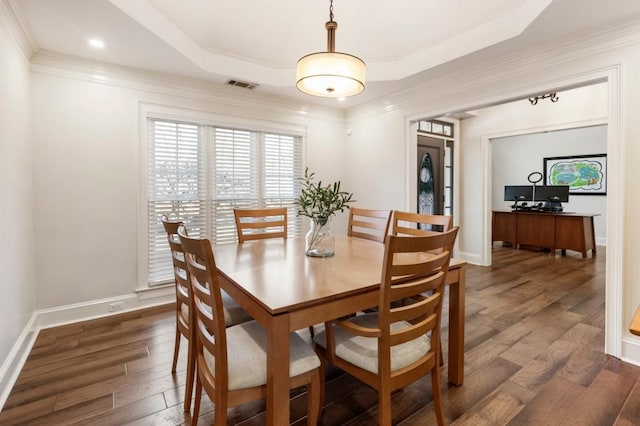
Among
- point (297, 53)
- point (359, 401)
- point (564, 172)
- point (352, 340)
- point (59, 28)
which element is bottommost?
point (359, 401)

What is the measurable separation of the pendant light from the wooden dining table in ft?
3.82

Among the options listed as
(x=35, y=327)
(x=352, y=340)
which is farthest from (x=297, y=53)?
(x=35, y=327)

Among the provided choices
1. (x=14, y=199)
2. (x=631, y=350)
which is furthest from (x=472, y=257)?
(x=14, y=199)

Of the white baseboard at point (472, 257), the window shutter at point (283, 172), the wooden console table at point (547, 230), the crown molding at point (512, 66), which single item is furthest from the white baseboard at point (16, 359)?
the wooden console table at point (547, 230)

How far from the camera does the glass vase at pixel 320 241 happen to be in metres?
2.15

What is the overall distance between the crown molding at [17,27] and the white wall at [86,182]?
0.20 m

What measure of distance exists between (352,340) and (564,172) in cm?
848

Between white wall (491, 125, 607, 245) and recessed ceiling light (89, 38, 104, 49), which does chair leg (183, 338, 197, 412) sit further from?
white wall (491, 125, 607, 245)

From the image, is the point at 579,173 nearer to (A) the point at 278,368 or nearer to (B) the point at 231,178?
(B) the point at 231,178

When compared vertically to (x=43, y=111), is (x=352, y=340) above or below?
below

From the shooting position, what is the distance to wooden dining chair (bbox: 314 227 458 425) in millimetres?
1382

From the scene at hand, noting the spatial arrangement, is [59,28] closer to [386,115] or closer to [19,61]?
[19,61]

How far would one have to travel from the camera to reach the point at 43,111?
285 centimetres

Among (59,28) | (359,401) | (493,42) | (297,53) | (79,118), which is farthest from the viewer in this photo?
(297,53)
